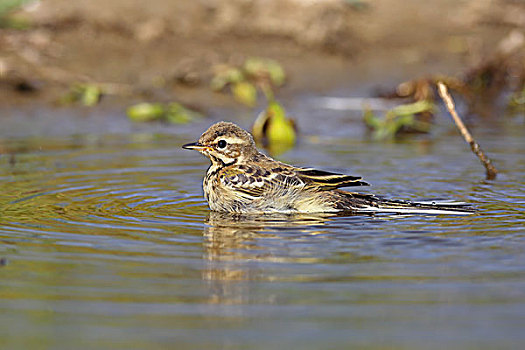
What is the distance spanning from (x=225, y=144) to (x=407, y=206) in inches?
75.5

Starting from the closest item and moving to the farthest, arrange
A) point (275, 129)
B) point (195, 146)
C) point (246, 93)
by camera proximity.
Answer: point (195, 146) < point (275, 129) < point (246, 93)

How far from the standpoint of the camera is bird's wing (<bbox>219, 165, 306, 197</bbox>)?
27.2ft

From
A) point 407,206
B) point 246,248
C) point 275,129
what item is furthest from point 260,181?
point 275,129

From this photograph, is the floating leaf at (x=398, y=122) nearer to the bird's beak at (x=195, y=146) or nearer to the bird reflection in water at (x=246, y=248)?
the bird's beak at (x=195, y=146)

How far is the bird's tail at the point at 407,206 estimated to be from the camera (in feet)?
25.9

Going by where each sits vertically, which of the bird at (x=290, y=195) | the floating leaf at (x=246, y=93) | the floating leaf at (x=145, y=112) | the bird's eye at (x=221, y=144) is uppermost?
the floating leaf at (x=246, y=93)

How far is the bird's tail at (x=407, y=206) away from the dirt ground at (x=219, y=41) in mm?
6846

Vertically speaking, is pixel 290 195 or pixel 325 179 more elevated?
pixel 325 179

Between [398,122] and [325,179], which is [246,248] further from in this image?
[398,122]

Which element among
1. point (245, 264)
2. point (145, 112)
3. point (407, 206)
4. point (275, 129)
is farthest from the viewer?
point (145, 112)

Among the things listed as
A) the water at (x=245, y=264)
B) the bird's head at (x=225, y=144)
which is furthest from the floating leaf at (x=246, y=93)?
Answer: the bird's head at (x=225, y=144)

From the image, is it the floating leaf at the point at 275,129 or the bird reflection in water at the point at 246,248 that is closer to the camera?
the bird reflection in water at the point at 246,248

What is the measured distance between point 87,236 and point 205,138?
2087 millimetres

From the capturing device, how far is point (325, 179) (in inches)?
321
